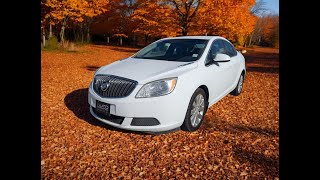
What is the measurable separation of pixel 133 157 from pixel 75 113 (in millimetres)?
2142

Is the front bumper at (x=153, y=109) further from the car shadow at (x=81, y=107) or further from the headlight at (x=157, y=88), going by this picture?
the car shadow at (x=81, y=107)

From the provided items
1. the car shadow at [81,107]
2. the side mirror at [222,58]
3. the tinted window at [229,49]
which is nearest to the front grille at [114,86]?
the car shadow at [81,107]

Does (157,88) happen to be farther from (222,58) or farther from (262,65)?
(262,65)

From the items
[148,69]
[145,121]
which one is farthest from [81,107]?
[145,121]

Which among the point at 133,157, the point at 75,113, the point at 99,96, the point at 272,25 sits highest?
the point at 272,25

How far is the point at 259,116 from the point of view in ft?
17.3

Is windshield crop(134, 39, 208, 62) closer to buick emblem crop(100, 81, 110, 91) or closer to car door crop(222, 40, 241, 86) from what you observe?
car door crop(222, 40, 241, 86)

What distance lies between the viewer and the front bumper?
3561mm

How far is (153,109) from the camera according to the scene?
3.57 m

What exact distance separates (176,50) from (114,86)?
72.5 inches
